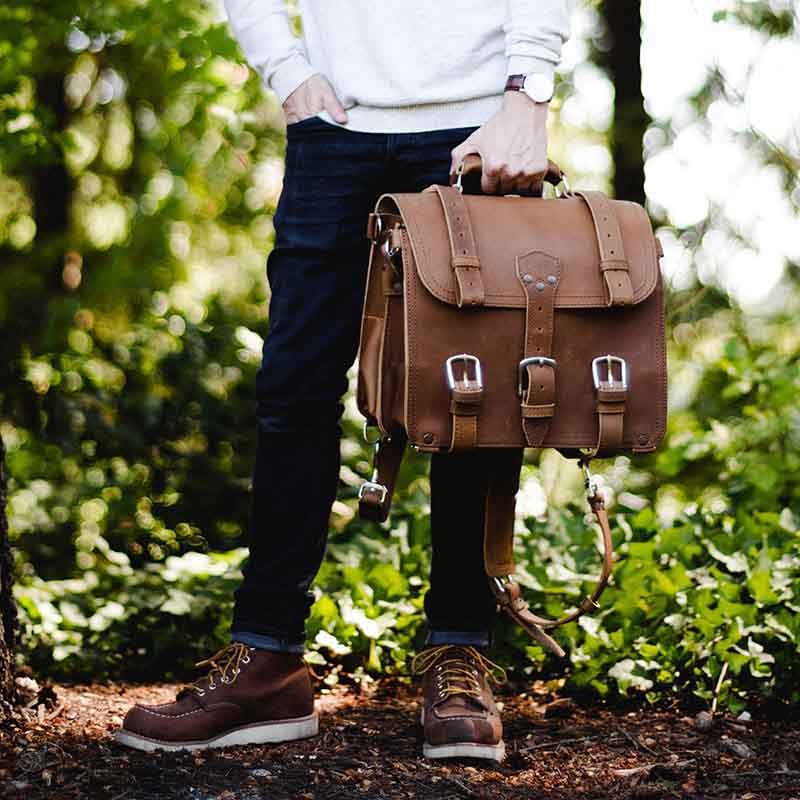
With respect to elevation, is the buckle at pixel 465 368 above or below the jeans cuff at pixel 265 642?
above

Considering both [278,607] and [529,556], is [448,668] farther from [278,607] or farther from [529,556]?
[529,556]

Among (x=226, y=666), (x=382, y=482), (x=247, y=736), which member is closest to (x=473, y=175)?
(x=382, y=482)

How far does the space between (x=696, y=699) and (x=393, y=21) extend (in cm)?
171

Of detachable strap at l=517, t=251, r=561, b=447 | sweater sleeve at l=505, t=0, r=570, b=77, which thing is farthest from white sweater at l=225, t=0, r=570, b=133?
detachable strap at l=517, t=251, r=561, b=447

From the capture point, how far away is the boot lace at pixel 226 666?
2424 millimetres

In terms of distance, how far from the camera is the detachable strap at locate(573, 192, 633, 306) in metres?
2.26

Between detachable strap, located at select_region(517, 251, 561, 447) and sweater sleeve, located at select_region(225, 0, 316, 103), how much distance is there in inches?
25.1

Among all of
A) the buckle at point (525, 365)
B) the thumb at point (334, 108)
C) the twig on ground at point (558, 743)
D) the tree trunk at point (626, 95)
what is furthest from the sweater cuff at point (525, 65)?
the tree trunk at point (626, 95)

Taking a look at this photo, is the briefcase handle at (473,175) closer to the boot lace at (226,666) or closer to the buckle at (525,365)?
the buckle at (525,365)

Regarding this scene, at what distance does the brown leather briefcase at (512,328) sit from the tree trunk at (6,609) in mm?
853

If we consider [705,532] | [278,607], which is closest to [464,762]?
[278,607]

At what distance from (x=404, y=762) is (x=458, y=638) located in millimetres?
302

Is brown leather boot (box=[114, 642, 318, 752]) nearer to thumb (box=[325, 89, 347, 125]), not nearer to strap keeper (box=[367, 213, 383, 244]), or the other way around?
strap keeper (box=[367, 213, 383, 244])

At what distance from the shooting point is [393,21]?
7.82 ft
